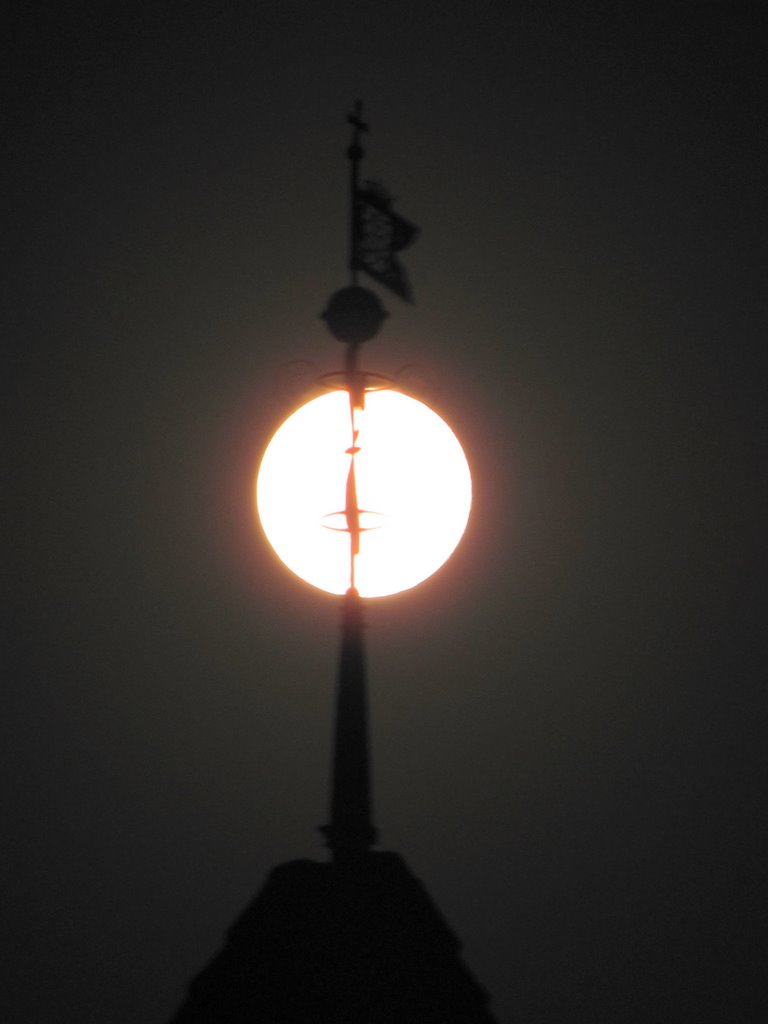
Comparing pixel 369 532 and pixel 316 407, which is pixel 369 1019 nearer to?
pixel 369 532

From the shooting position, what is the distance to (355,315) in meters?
3.89

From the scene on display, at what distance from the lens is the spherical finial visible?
3.89m

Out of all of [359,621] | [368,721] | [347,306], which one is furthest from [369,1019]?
[347,306]

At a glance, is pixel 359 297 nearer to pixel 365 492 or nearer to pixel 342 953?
pixel 365 492

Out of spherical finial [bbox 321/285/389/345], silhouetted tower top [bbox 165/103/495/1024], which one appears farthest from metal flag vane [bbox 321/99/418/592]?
silhouetted tower top [bbox 165/103/495/1024]

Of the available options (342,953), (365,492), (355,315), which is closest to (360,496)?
(365,492)

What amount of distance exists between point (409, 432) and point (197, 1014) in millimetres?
1619

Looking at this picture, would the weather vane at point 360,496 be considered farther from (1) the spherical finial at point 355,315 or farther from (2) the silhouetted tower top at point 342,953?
(2) the silhouetted tower top at point 342,953

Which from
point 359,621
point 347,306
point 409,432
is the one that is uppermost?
point 347,306

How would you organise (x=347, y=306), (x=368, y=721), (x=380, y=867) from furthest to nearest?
(x=347, y=306) < (x=368, y=721) < (x=380, y=867)

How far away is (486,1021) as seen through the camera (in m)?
3.07

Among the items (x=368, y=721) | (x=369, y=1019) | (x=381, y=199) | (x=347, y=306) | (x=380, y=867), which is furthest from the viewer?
(x=381, y=199)

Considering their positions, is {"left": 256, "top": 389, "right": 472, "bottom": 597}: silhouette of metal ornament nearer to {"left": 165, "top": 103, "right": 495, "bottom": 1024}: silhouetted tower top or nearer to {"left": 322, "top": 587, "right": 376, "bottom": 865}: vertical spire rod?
{"left": 322, "top": 587, "right": 376, "bottom": 865}: vertical spire rod

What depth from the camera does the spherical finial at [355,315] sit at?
3.89 m
